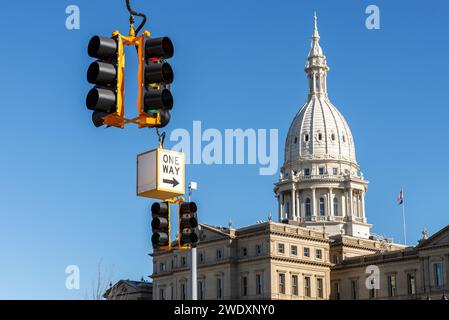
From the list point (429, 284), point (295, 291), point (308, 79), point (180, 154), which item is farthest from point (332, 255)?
point (180, 154)

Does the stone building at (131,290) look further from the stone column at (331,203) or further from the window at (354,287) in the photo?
the window at (354,287)

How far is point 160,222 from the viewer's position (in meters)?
18.5

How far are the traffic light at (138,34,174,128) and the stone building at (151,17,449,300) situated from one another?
101355mm

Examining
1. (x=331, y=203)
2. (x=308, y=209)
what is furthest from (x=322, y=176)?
(x=308, y=209)

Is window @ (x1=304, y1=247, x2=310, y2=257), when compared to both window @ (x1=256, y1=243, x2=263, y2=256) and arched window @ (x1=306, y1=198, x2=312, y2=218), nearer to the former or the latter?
window @ (x1=256, y1=243, x2=263, y2=256)

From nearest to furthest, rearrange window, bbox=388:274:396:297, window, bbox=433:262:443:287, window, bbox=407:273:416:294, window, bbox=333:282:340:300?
1. window, bbox=433:262:443:287
2. window, bbox=407:273:416:294
3. window, bbox=388:274:396:297
4. window, bbox=333:282:340:300

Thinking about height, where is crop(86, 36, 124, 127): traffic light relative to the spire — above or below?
A: below

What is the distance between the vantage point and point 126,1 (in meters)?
12.7

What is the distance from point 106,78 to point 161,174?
2.84 metres

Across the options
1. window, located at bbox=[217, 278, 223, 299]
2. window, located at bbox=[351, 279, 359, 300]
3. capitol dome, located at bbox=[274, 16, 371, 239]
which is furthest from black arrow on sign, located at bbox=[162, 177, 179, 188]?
capitol dome, located at bbox=[274, 16, 371, 239]

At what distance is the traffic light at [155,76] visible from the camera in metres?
12.7

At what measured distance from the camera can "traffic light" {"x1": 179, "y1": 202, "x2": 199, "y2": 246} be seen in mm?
19812

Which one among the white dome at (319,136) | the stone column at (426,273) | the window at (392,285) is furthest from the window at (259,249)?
the white dome at (319,136)
